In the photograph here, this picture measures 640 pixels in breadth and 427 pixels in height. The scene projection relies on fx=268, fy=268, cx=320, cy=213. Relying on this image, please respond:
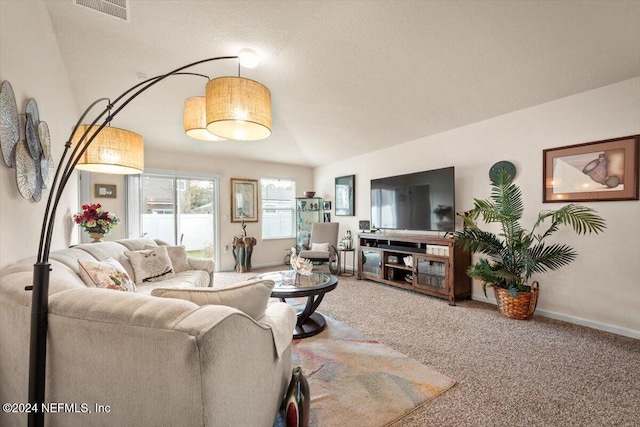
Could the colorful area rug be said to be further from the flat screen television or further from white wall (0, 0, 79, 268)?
the flat screen television

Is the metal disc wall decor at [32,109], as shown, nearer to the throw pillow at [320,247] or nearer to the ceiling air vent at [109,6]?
the ceiling air vent at [109,6]

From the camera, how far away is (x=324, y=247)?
5180 mm

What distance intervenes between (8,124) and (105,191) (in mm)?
3485

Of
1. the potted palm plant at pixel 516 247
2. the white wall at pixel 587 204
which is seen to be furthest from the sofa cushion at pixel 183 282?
the white wall at pixel 587 204

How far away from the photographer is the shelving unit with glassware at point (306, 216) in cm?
612

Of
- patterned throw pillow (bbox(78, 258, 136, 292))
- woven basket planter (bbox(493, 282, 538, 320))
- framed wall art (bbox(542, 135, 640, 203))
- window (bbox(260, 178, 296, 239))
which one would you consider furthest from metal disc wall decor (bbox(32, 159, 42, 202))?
framed wall art (bbox(542, 135, 640, 203))

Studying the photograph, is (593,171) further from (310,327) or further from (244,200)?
(244,200)

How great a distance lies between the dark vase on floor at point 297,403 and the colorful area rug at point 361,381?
18 cm

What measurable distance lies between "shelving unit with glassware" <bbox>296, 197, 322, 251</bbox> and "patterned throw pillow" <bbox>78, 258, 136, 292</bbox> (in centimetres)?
413

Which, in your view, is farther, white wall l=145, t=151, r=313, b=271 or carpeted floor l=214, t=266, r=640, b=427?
white wall l=145, t=151, r=313, b=271

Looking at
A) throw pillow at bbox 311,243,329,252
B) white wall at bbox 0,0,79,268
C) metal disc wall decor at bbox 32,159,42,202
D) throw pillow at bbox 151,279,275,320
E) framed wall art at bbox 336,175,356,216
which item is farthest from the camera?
framed wall art at bbox 336,175,356,216

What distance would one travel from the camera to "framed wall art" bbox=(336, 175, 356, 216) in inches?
218

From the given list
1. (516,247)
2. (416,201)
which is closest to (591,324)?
(516,247)

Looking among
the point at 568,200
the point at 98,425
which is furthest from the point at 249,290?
the point at 568,200
